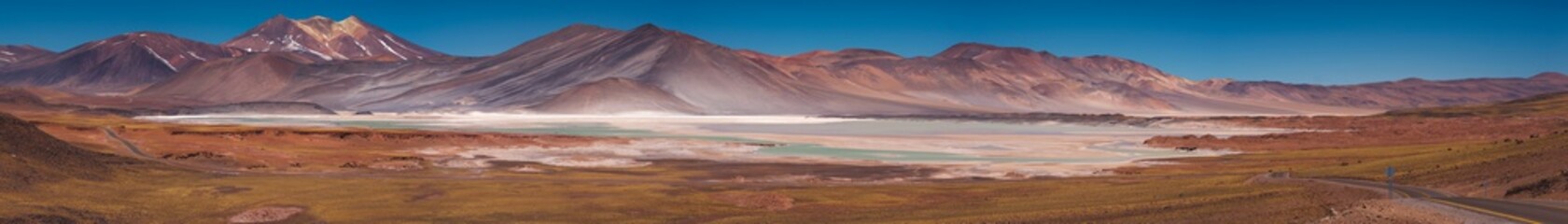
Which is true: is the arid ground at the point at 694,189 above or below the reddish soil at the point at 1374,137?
below

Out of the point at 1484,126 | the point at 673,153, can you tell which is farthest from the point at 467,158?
the point at 1484,126

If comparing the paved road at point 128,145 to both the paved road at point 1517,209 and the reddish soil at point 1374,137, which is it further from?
the reddish soil at point 1374,137

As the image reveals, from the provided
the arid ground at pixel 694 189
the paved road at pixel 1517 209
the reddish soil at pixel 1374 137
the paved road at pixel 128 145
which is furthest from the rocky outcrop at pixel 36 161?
the reddish soil at pixel 1374 137

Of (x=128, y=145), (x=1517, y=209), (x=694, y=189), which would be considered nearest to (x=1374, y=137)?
(x=694, y=189)

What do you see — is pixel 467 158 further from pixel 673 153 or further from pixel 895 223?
pixel 895 223

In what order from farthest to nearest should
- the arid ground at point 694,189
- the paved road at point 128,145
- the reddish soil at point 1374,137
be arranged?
the reddish soil at point 1374,137, the paved road at point 128,145, the arid ground at point 694,189

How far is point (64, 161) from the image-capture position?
65938mm

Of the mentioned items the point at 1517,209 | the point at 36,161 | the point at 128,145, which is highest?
the point at 128,145

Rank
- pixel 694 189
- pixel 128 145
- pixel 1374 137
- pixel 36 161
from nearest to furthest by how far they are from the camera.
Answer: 1. pixel 36 161
2. pixel 694 189
3. pixel 128 145
4. pixel 1374 137

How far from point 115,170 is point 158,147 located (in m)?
34.5

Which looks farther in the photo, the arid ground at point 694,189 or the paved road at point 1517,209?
the arid ground at point 694,189

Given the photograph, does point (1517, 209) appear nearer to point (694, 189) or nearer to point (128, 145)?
point (694, 189)

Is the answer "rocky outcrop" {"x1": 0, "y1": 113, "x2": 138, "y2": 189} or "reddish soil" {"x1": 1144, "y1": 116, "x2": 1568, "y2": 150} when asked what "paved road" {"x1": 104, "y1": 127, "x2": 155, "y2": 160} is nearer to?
"rocky outcrop" {"x1": 0, "y1": 113, "x2": 138, "y2": 189}

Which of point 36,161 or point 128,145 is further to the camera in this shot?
point 128,145
